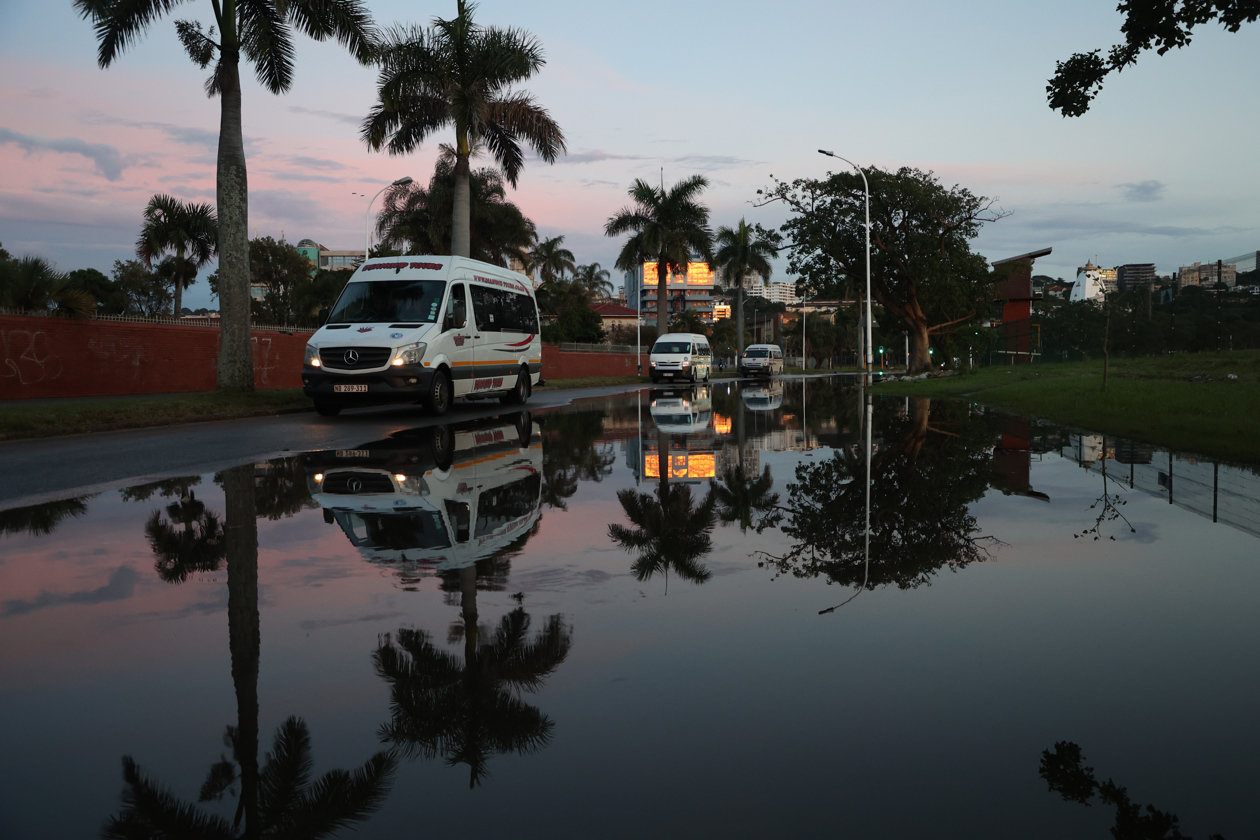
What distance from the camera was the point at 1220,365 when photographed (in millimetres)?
27547

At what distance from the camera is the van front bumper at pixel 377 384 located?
17484 millimetres

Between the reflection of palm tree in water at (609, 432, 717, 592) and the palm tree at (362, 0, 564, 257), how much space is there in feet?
79.1

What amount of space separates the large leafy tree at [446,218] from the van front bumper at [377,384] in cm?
3017

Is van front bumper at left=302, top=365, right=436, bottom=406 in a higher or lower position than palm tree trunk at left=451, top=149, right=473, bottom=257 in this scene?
lower

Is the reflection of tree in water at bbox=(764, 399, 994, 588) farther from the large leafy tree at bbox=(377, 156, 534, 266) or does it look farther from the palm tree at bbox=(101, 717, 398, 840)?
the large leafy tree at bbox=(377, 156, 534, 266)

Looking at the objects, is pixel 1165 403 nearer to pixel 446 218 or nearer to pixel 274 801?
pixel 274 801

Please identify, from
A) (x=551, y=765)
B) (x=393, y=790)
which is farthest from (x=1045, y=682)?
(x=393, y=790)

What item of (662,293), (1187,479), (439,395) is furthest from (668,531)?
(662,293)

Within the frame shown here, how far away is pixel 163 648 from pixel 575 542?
273cm

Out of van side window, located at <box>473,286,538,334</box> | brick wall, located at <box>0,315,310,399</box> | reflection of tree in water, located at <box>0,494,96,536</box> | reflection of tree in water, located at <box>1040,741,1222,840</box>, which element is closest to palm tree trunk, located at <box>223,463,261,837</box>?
reflection of tree in water, located at <box>0,494,96,536</box>

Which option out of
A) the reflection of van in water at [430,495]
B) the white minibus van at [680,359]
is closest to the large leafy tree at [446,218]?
the white minibus van at [680,359]

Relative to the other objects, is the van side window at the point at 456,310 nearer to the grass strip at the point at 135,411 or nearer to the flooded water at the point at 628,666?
the grass strip at the point at 135,411

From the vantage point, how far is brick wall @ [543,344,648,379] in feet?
173

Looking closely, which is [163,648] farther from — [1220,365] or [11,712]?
[1220,365]
